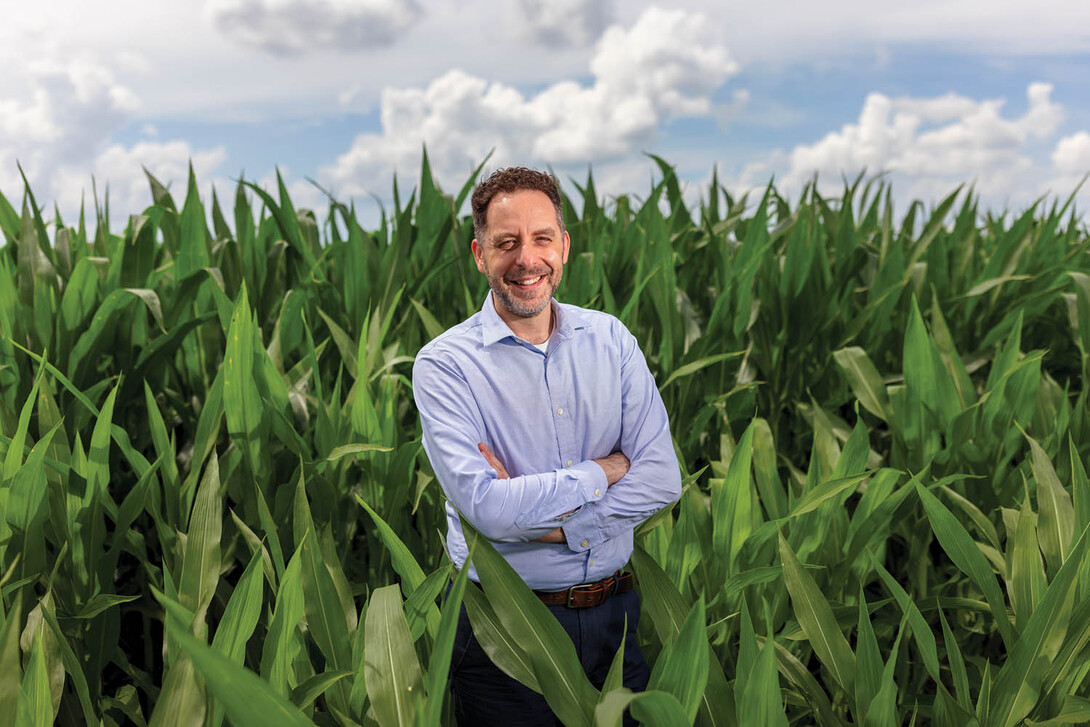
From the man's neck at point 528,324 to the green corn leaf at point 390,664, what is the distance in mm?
319

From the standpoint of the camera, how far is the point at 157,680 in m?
1.49

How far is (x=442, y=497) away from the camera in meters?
1.31

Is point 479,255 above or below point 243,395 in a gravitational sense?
above

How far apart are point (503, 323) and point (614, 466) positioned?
213 mm

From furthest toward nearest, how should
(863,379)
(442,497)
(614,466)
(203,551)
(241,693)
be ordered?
(863,379) < (442,497) < (203,551) < (614,466) < (241,693)

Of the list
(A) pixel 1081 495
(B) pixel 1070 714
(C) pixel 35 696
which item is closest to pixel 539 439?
(C) pixel 35 696

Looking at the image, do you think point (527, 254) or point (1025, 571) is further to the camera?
point (1025, 571)

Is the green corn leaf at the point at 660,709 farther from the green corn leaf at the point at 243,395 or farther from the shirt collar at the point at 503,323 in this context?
the green corn leaf at the point at 243,395

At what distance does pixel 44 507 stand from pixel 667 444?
2.89 ft

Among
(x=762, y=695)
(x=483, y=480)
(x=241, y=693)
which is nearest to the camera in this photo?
(x=241, y=693)

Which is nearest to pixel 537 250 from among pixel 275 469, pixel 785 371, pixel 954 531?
pixel 954 531

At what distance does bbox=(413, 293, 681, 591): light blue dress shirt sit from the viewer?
0.88 m

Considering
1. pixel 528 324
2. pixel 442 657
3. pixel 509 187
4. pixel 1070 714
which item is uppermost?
pixel 509 187

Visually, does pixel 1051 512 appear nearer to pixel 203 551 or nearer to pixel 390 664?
pixel 390 664
